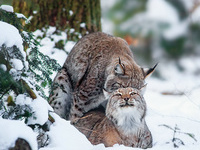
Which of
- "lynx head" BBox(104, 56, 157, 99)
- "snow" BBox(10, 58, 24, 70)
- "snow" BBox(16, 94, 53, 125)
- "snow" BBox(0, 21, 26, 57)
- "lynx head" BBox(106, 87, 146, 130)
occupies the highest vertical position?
"snow" BBox(0, 21, 26, 57)

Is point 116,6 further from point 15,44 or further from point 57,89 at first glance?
point 15,44

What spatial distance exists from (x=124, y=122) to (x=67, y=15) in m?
3.58

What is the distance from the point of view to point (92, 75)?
16.5 ft

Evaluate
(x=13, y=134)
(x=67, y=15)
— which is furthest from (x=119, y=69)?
(x=67, y=15)

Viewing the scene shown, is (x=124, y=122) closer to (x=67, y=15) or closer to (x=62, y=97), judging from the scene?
(x=62, y=97)

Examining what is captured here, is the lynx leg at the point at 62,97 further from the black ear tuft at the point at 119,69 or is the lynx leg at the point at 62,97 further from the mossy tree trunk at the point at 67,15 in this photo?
the mossy tree trunk at the point at 67,15

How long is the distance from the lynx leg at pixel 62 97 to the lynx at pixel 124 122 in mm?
1277

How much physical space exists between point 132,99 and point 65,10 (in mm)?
3611

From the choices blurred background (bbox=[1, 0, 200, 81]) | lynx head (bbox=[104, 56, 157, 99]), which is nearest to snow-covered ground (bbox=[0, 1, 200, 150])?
lynx head (bbox=[104, 56, 157, 99])

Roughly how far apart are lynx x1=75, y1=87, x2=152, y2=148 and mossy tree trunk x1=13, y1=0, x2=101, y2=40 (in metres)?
3.29

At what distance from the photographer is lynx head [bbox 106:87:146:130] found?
387 centimetres

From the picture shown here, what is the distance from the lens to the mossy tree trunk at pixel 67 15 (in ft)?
23.0

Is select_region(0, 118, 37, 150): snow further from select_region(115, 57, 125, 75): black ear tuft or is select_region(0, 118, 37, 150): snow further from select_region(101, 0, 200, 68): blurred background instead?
select_region(101, 0, 200, 68): blurred background

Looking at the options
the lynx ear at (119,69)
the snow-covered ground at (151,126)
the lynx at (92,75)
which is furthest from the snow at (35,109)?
the lynx ear at (119,69)
